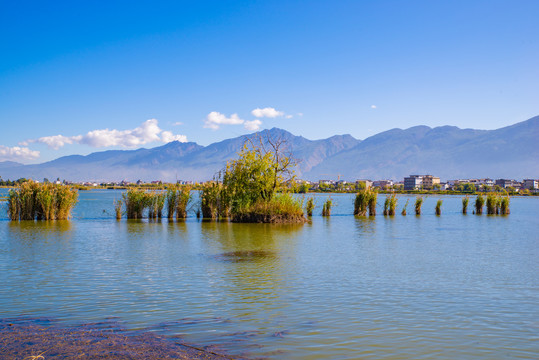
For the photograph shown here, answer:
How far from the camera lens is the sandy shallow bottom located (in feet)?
21.5

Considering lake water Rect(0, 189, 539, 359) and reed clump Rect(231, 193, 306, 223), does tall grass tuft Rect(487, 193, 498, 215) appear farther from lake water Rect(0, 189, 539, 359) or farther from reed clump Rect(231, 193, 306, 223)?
lake water Rect(0, 189, 539, 359)

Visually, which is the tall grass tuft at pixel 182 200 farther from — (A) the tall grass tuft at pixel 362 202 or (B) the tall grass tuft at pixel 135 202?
(A) the tall grass tuft at pixel 362 202

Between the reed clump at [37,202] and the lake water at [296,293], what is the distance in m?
10.2

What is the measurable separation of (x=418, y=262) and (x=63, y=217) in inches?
949

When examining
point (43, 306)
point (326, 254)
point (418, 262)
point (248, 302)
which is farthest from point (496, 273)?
point (43, 306)

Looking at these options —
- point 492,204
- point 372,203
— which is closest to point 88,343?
point 372,203

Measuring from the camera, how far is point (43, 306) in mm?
9289

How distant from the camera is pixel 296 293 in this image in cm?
1070

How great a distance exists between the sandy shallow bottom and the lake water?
1.33ft

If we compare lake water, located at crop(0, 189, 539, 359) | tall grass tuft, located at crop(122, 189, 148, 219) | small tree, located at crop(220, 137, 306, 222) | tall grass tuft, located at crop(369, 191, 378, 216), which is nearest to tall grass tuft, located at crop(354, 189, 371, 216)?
Answer: tall grass tuft, located at crop(369, 191, 378, 216)

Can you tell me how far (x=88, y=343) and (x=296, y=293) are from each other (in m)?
4.90

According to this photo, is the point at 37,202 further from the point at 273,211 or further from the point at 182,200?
the point at 273,211

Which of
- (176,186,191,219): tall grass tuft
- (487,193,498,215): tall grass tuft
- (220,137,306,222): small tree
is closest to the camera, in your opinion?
(220,137,306,222): small tree

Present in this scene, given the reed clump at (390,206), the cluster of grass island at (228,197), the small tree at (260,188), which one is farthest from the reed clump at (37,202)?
the reed clump at (390,206)
